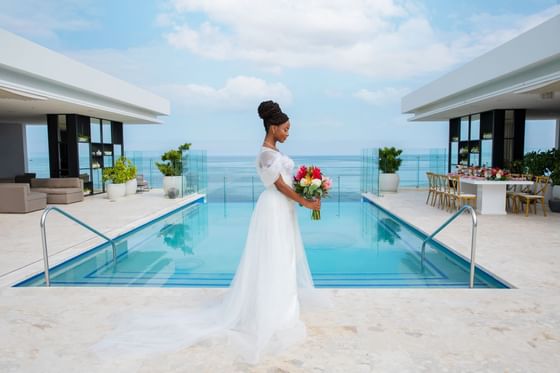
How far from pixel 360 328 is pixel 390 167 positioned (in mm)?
11391

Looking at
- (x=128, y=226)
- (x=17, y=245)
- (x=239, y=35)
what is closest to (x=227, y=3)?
(x=239, y=35)

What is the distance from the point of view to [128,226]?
7578mm

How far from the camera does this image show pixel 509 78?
8.83 meters

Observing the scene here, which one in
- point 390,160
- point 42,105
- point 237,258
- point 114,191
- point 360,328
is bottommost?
point 237,258

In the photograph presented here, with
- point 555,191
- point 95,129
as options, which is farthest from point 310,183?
point 95,129

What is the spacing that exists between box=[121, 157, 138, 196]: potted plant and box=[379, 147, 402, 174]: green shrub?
7836 millimetres

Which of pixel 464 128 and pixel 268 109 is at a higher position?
pixel 464 128

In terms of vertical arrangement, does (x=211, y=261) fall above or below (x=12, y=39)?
below

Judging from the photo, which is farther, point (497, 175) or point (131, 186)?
point (131, 186)

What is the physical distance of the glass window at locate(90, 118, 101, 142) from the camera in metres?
13.6

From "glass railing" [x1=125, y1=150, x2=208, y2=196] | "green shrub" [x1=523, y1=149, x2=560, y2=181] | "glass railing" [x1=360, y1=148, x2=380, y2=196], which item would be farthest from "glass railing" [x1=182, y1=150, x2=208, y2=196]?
"green shrub" [x1=523, y1=149, x2=560, y2=181]

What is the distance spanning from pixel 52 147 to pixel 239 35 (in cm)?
1658

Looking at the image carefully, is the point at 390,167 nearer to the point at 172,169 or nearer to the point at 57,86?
the point at 172,169

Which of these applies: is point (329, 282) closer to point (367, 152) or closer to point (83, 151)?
point (367, 152)
